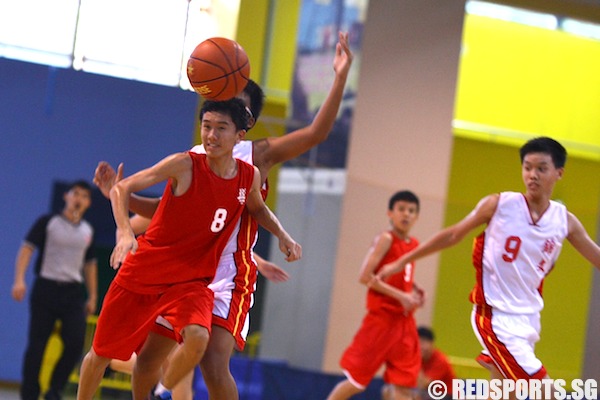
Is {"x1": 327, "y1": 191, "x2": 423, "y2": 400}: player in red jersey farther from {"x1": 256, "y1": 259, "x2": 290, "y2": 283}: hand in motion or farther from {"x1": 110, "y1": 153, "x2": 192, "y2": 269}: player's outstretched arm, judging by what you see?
{"x1": 110, "y1": 153, "x2": 192, "y2": 269}: player's outstretched arm

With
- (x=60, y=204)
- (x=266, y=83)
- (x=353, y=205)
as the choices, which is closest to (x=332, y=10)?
(x=266, y=83)

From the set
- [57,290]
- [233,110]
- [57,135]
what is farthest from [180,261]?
[57,135]

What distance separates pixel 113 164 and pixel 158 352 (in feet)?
19.8

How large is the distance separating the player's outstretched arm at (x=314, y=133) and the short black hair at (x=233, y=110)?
0.41 m

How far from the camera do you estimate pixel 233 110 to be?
4.25 m

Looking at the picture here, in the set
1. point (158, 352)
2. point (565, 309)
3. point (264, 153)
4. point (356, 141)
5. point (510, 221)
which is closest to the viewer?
point (158, 352)

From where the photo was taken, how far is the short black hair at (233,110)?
423 cm

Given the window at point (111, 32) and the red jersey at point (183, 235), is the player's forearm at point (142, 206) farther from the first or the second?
the window at point (111, 32)

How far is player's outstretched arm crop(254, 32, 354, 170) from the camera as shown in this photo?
464 cm

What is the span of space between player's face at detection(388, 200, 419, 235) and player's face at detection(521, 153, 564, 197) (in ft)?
6.57

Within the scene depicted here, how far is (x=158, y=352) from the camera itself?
14.3ft

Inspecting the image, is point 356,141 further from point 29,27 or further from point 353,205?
point 29,27

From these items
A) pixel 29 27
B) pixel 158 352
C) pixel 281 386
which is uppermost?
pixel 29 27

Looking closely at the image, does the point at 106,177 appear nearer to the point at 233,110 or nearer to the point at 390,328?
the point at 233,110
